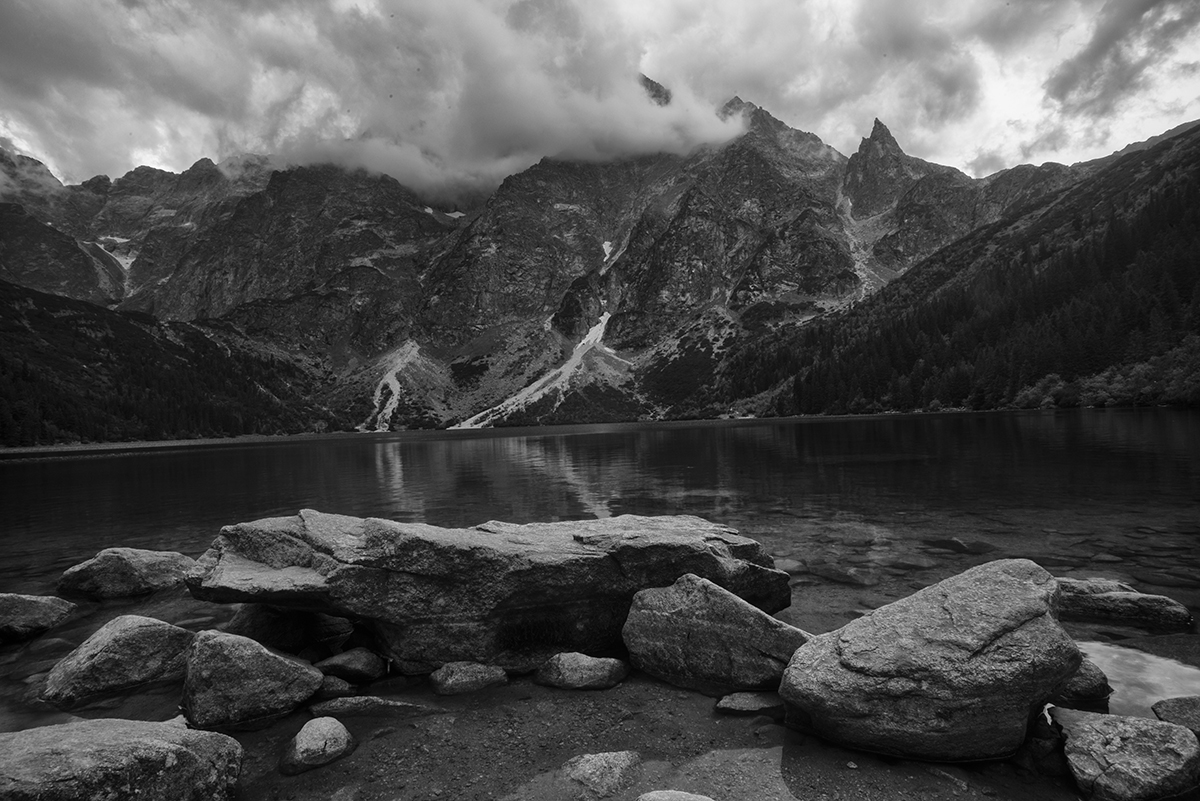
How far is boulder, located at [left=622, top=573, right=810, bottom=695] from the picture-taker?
11180 mm

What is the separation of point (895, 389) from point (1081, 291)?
55961 mm

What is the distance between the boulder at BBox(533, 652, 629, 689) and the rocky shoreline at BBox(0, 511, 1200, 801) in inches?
2.3

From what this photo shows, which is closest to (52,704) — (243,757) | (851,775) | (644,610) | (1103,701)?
(243,757)

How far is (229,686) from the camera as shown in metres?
10.7

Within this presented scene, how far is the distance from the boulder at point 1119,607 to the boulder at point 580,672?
33.0ft

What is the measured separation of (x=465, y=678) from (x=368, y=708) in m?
1.97

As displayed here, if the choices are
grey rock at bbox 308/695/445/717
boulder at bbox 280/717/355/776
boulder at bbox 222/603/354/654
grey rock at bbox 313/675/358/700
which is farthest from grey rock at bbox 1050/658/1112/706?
boulder at bbox 222/603/354/654

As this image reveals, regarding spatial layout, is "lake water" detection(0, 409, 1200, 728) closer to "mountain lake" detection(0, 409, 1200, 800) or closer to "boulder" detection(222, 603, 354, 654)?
"mountain lake" detection(0, 409, 1200, 800)

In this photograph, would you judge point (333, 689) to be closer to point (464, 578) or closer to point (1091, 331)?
point (464, 578)

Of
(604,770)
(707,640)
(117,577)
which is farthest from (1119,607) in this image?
(117,577)

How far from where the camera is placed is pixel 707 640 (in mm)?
11688

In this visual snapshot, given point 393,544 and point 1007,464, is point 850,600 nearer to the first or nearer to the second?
point 393,544

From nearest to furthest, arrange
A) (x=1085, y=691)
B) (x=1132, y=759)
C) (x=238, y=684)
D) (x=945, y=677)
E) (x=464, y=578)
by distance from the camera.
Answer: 1. (x=1132, y=759)
2. (x=945, y=677)
3. (x=1085, y=691)
4. (x=238, y=684)
5. (x=464, y=578)

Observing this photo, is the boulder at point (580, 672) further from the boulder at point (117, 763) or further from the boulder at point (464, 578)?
the boulder at point (117, 763)
